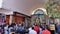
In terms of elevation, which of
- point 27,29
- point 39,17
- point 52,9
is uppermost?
point 52,9

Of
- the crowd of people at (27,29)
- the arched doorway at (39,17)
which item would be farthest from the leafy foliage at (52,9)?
the crowd of people at (27,29)

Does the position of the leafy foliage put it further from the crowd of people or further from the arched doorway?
the crowd of people

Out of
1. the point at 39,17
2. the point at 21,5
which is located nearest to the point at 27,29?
the point at 39,17

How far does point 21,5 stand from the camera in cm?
229

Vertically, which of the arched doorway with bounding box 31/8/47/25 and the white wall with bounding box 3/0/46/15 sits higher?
the white wall with bounding box 3/0/46/15

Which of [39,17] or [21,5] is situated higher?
[21,5]

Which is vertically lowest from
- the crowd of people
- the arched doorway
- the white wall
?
the crowd of people

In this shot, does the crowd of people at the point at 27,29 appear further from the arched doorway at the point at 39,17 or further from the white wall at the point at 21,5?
the white wall at the point at 21,5

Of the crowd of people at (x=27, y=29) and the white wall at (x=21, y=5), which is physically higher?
the white wall at (x=21, y=5)

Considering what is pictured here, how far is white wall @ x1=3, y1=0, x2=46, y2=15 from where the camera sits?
2.19 metres

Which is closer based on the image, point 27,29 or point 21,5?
point 27,29

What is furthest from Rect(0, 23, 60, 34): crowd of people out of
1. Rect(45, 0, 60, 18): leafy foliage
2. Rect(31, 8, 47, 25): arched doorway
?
Rect(45, 0, 60, 18): leafy foliage

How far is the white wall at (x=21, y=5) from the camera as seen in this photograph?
2186 mm

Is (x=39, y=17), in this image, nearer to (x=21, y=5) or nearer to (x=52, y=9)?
(x=52, y=9)
